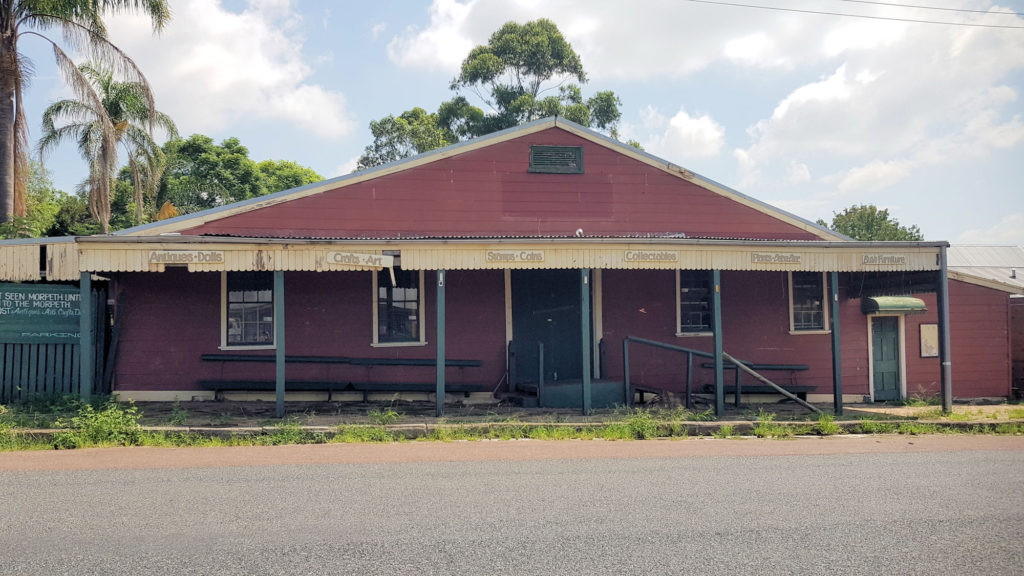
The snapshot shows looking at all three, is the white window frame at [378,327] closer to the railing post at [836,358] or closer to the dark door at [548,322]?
the dark door at [548,322]

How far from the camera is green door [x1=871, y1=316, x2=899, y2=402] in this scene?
14023 millimetres

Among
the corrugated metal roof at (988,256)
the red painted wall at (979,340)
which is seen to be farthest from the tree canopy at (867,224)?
the red painted wall at (979,340)

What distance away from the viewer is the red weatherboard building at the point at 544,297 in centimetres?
1107

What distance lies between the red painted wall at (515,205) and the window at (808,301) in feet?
2.76

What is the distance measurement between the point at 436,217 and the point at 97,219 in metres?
15.0

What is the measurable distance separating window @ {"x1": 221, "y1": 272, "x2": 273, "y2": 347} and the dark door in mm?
4429

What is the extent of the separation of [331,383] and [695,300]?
7.08 metres

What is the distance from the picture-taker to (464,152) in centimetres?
1336

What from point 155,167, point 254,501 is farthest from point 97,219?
point 254,501

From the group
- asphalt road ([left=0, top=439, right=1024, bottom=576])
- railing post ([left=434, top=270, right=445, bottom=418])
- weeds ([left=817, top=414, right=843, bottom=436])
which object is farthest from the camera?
railing post ([left=434, top=270, right=445, bottom=418])

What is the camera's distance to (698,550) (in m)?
4.73

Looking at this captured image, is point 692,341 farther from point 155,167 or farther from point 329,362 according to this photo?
point 155,167

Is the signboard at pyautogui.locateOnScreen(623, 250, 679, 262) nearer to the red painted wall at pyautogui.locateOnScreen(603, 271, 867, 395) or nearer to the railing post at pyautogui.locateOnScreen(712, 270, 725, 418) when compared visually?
the railing post at pyautogui.locateOnScreen(712, 270, 725, 418)

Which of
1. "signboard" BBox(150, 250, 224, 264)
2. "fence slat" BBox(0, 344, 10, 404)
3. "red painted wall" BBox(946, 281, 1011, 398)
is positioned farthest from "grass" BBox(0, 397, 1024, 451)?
"red painted wall" BBox(946, 281, 1011, 398)
